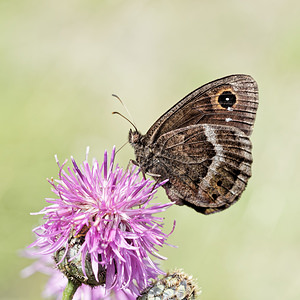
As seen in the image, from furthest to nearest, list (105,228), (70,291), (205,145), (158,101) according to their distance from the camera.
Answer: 1. (158,101)
2. (205,145)
3. (105,228)
4. (70,291)

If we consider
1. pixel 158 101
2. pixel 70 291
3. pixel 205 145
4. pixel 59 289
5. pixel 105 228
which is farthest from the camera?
pixel 158 101

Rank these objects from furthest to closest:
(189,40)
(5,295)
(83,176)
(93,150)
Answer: (189,40) → (93,150) → (5,295) → (83,176)

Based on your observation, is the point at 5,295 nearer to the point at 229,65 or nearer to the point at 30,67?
the point at 30,67

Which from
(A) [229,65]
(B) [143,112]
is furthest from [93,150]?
(A) [229,65]

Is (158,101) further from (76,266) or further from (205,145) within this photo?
(76,266)

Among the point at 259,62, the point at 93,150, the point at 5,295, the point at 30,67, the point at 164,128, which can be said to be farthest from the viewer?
the point at 259,62

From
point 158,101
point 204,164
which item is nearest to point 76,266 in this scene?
point 204,164
